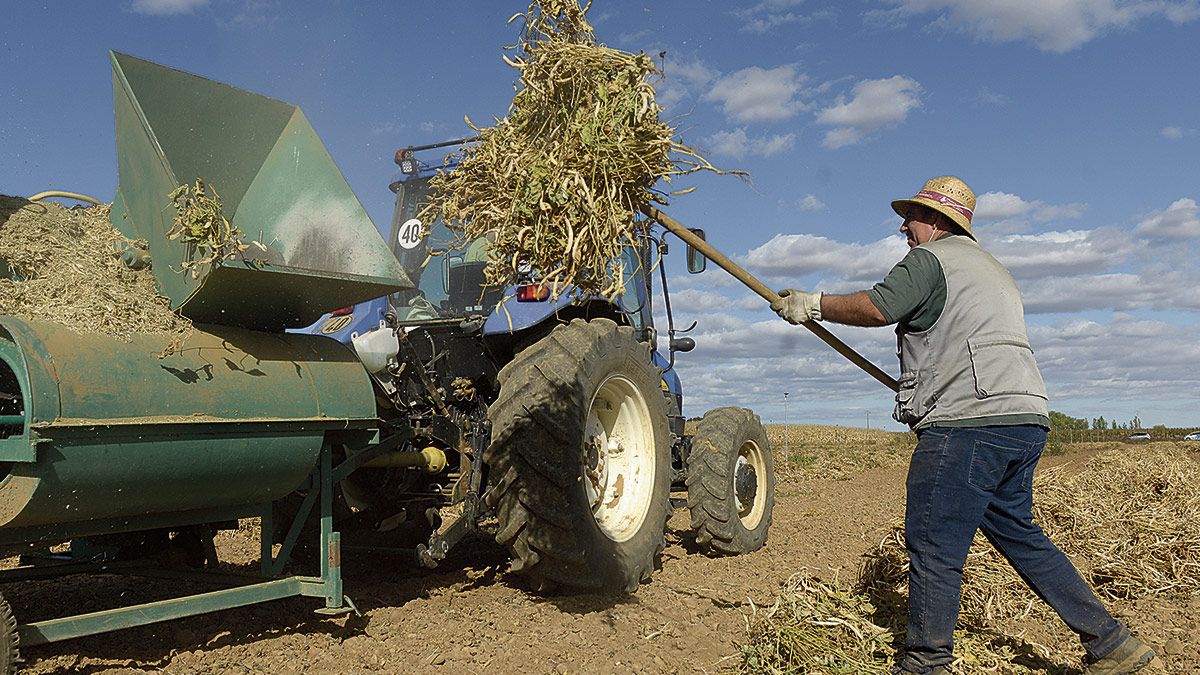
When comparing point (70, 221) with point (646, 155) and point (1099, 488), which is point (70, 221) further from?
point (1099, 488)

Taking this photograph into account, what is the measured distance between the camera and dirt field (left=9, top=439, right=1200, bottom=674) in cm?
387

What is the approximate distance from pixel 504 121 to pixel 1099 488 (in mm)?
5223

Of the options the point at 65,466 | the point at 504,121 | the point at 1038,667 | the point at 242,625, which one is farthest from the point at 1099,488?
the point at 65,466

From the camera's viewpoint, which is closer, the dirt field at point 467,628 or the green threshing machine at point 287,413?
the green threshing machine at point 287,413

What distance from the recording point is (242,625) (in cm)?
452

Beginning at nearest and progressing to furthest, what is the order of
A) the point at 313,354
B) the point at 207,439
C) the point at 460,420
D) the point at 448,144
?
the point at 207,439 → the point at 313,354 → the point at 460,420 → the point at 448,144

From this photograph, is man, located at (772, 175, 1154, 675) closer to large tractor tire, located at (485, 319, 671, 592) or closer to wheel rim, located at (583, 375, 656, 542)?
large tractor tire, located at (485, 319, 671, 592)

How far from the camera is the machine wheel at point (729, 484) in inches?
253

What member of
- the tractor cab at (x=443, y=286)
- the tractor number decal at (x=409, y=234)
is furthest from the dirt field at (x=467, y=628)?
the tractor number decal at (x=409, y=234)

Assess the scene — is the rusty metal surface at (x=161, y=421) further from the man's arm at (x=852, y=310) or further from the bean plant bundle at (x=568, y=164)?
the man's arm at (x=852, y=310)

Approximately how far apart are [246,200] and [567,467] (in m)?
1.98

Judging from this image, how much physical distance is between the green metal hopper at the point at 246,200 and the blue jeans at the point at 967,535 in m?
2.42

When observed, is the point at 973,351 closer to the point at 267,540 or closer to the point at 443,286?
the point at 267,540

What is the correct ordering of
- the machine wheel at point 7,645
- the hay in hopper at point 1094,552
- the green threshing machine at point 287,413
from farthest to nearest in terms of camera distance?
the hay in hopper at point 1094,552 → the green threshing machine at point 287,413 → the machine wheel at point 7,645
